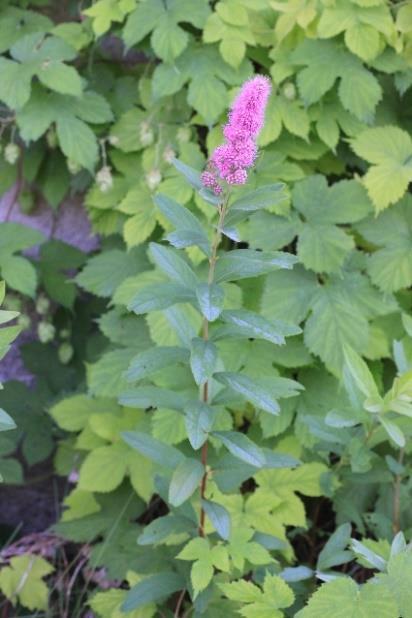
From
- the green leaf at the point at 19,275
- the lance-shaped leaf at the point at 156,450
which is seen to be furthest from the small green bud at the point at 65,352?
the lance-shaped leaf at the point at 156,450

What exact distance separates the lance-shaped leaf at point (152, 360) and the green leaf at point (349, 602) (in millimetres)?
404

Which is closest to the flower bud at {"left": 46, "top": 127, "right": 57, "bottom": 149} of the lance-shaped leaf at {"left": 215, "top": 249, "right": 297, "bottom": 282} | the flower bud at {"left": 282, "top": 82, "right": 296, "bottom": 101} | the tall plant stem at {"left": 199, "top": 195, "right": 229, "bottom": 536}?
the flower bud at {"left": 282, "top": 82, "right": 296, "bottom": 101}

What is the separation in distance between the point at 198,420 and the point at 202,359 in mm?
106

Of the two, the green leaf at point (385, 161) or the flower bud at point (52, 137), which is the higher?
the flower bud at point (52, 137)

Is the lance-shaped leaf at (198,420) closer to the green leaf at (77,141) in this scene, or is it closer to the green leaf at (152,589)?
the green leaf at (152,589)

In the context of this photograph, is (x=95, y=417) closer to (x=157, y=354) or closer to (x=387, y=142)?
(x=157, y=354)

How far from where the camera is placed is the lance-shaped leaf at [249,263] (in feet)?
3.43

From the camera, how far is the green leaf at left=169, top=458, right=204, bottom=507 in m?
1.14

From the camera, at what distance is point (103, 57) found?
6.77 feet

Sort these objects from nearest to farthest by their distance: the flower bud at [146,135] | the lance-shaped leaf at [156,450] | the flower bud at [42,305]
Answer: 1. the lance-shaped leaf at [156,450]
2. the flower bud at [146,135]
3. the flower bud at [42,305]

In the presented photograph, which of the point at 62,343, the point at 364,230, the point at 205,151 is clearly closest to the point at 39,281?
the point at 62,343

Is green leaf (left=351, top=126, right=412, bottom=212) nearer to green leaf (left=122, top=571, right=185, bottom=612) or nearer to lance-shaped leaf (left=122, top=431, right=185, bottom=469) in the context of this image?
lance-shaped leaf (left=122, top=431, right=185, bottom=469)

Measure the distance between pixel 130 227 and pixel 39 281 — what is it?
1.65 feet

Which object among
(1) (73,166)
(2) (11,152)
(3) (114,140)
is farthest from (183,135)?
(2) (11,152)
